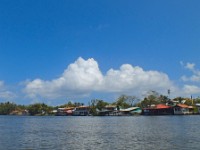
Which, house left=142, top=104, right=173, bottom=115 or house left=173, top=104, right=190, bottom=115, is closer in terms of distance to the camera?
house left=173, top=104, right=190, bottom=115

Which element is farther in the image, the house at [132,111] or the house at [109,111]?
the house at [109,111]

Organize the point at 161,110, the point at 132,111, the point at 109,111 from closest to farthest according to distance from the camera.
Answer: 1. the point at 161,110
2. the point at 132,111
3. the point at 109,111

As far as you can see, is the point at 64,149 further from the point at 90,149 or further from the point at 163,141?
the point at 163,141

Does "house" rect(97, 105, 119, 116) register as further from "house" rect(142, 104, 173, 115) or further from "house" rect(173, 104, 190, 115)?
"house" rect(173, 104, 190, 115)

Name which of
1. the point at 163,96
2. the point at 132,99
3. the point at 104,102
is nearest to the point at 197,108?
the point at 163,96

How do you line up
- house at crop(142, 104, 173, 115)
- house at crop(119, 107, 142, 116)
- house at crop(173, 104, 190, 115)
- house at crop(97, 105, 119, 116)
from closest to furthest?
house at crop(173, 104, 190, 115)
house at crop(142, 104, 173, 115)
house at crop(119, 107, 142, 116)
house at crop(97, 105, 119, 116)

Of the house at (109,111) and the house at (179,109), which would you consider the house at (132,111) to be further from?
the house at (179,109)

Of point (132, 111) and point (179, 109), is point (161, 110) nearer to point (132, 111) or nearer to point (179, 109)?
point (179, 109)

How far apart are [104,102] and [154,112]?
39108 mm

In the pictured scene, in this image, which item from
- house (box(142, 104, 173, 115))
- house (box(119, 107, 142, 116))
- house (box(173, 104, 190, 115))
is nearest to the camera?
house (box(173, 104, 190, 115))

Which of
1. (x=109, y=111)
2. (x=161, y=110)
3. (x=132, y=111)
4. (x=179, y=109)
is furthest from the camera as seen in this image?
(x=109, y=111)

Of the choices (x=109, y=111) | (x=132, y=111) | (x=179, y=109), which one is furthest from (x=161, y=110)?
(x=109, y=111)

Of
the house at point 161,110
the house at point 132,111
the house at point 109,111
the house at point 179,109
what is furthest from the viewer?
the house at point 109,111

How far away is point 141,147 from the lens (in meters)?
37.7
